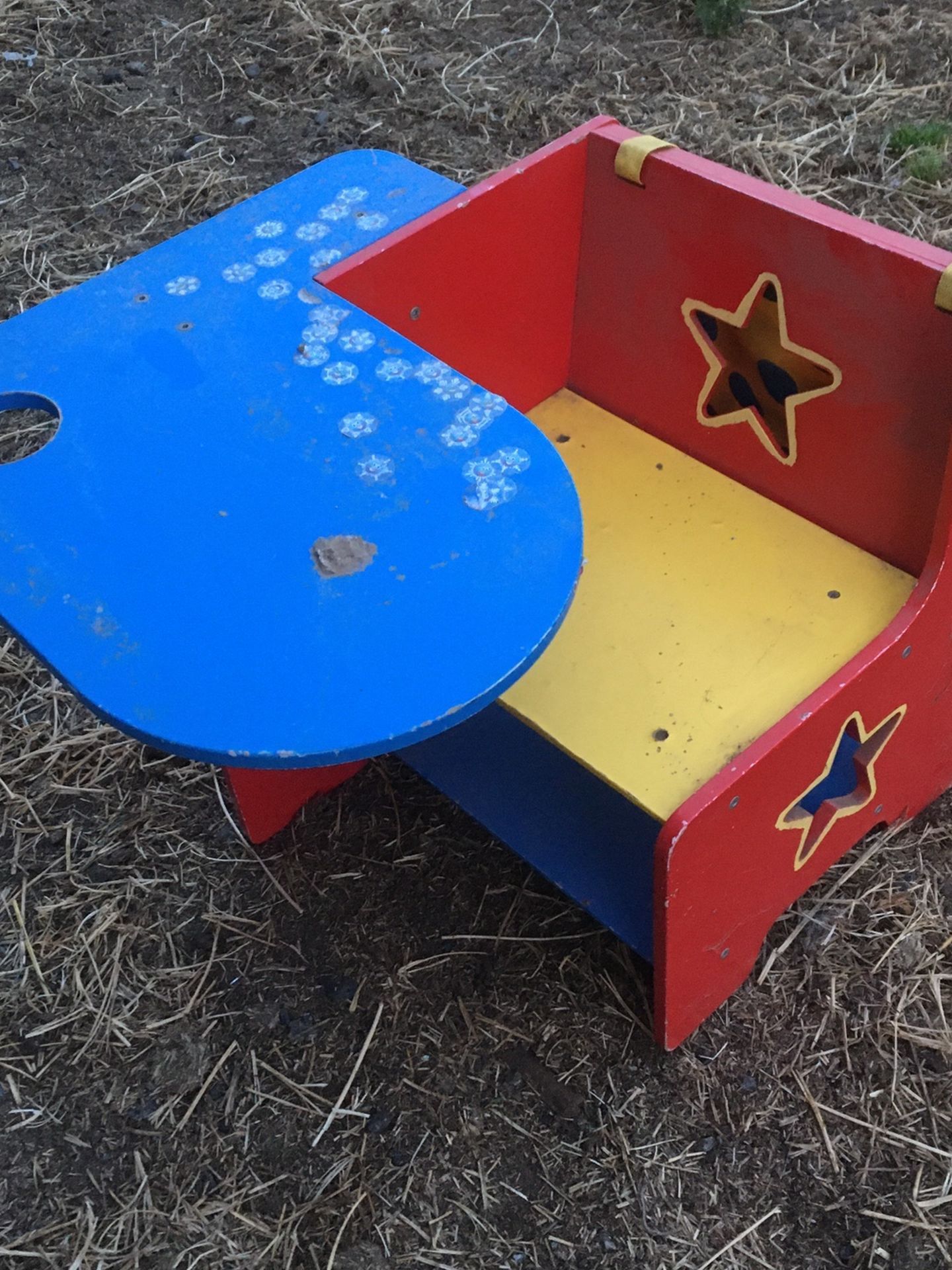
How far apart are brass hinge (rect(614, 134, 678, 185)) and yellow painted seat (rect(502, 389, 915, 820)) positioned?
0.36 metres

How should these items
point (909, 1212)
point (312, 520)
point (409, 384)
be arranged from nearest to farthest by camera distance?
point (312, 520), point (409, 384), point (909, 1212)

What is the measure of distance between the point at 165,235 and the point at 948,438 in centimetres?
187

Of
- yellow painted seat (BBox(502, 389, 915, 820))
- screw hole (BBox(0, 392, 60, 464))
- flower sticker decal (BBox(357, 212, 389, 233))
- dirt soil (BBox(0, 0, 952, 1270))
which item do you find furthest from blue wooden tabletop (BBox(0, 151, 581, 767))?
screw hole (BBox(0, 392, 60, 464))

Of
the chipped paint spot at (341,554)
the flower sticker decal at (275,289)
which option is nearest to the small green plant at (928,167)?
the flower sticker decal at (275,289)

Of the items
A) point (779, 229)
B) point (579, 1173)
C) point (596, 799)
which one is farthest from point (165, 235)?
point (579, 1173)

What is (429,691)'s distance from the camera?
962mm

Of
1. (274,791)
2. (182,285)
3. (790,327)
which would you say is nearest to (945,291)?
(790,327)

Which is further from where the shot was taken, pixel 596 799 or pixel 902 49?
pixel 902 49

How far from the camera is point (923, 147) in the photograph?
251cm

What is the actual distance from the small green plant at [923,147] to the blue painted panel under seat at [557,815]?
5.77 ft

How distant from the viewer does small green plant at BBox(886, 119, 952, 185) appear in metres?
2.46

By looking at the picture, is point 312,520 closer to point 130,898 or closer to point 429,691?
point 429,691

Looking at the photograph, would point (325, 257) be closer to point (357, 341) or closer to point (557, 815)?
point (357, 341)

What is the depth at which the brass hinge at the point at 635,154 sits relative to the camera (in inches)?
57.0
